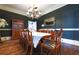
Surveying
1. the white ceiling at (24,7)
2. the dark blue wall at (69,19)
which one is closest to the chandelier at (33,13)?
the white ceiling at (24,7)

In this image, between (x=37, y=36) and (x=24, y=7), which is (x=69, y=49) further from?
(x=24, y=7)

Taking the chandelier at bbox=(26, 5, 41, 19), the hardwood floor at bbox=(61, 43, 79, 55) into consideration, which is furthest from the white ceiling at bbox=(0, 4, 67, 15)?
the hardwood floor at bbox=(61, 43, 79, 55)

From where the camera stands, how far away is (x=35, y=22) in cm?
193

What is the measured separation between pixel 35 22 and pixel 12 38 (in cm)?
52

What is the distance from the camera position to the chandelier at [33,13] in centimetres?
189

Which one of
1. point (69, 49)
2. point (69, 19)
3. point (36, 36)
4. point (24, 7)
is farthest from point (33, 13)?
point (69, 49)

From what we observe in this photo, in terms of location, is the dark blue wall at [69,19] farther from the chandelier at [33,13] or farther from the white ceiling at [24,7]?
the chandelier at [33,13]

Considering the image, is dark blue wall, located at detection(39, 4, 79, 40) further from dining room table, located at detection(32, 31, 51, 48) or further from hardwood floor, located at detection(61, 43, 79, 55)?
dining room table, located at detection(32, 31, 51, 48)

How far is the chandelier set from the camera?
1893 millimetres

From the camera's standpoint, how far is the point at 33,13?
1897mm

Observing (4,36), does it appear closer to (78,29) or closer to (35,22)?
(35,22)

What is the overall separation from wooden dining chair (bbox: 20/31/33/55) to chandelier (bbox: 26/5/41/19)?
0.31 metres

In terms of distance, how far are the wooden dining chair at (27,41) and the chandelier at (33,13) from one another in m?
0.31
